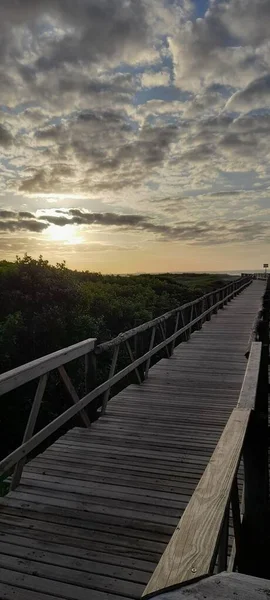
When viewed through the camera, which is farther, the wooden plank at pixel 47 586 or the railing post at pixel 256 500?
the wooden plank at pixel 47 586

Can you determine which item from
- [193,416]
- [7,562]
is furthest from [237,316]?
[7,562]

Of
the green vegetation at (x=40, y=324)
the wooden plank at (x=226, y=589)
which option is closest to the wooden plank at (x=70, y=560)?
the wooden plank at (x=226, y=589)

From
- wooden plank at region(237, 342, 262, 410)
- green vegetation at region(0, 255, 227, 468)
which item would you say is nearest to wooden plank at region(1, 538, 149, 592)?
wooden plank at region(237, 342, 262, 410)

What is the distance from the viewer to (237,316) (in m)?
21.1

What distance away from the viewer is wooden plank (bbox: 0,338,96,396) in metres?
3.63

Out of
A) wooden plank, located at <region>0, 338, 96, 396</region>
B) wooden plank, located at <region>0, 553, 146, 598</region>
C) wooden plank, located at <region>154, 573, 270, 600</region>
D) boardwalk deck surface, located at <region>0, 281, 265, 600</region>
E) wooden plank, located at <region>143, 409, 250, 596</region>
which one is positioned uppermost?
wooden plank, located at <region>154, 573, 270, 600</region>

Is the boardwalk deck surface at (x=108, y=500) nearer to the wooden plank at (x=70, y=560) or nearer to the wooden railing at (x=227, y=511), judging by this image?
the wooden plank at (x=70, y=560)

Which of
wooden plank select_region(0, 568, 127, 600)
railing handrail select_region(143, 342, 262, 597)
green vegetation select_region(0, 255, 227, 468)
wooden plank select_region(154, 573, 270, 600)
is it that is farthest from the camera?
green vegetation select_region(0, 255, 227, 468)

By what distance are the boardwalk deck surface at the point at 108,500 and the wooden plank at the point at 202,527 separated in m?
1.56

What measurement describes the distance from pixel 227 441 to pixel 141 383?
7.15 meters

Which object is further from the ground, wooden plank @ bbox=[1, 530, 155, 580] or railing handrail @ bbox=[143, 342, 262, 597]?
railing handrail @ bbox=[143, 342, 262, 597]

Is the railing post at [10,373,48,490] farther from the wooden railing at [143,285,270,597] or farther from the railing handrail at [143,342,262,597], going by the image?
the railing handrail at [143,342,262,597]

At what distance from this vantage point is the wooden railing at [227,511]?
1.12 metres

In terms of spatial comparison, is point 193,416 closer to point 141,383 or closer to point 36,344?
point 141,383
